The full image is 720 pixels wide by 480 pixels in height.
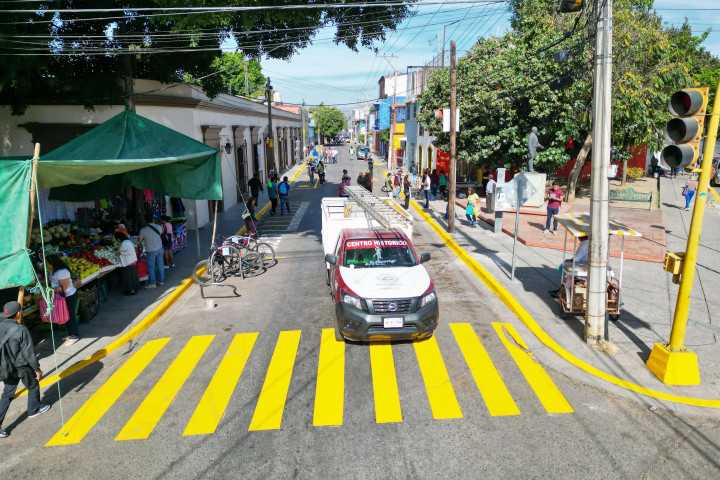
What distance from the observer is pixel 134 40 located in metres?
14.6

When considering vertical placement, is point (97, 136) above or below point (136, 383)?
above

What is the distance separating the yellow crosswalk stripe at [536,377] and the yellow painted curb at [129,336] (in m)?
7.13

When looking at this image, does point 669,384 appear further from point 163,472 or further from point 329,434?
point 163,472

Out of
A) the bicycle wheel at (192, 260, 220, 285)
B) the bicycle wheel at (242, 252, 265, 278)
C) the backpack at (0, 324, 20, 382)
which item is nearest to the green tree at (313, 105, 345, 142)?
the bicycle wheel at (242, 252, 265, 278)

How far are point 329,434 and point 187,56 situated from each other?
1462 centimetres

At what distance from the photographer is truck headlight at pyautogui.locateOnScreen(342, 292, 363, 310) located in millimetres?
8289

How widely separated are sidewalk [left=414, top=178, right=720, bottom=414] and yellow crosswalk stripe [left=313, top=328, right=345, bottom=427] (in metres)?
3.47

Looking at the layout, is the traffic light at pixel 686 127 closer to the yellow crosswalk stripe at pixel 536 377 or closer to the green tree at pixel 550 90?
the yellow crosswalk stripe at pixel 536 377

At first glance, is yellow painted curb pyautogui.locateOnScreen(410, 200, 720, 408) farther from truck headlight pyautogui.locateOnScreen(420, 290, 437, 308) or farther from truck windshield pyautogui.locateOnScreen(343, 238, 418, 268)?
truck windshield pyautogui.locateOnScreen(343, 238, 418, 268)

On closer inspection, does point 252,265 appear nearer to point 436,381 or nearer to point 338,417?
point 436,381

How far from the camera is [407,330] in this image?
8227 mm

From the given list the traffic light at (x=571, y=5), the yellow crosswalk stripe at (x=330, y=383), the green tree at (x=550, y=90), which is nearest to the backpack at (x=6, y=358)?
the yellow crosswalk stripe at (x=330, y=383)

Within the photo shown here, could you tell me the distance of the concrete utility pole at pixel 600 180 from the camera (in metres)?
7.97

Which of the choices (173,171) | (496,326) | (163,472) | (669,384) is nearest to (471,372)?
(496,326)
